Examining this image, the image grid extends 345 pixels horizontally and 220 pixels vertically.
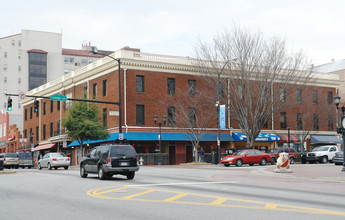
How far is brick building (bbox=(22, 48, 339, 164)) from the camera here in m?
46.9

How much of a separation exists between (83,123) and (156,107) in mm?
8341

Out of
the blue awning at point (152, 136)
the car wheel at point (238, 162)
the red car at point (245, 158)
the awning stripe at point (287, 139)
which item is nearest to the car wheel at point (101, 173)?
the red car at point (245, 158)

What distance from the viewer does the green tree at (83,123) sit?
44312 millimetres

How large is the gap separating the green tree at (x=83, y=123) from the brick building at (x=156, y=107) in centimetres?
186

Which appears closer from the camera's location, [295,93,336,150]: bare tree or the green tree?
the green tree

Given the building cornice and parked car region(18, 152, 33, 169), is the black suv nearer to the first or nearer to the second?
the building cornice

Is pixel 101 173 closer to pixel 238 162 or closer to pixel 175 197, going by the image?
pixel 175 197

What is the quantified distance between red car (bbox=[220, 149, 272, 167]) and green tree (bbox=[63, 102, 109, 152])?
13.8 metres

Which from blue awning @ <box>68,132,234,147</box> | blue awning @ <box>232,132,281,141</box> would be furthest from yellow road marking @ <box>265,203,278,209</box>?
blue awning @ <box>232,132,281,141</box>

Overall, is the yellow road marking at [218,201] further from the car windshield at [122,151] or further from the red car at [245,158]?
the red car at [245,158]

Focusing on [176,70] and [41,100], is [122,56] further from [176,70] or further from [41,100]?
[41,100]

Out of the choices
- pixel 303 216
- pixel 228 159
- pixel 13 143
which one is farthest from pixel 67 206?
pixel 13 143

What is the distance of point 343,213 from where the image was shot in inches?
400

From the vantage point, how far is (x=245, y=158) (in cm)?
3703
